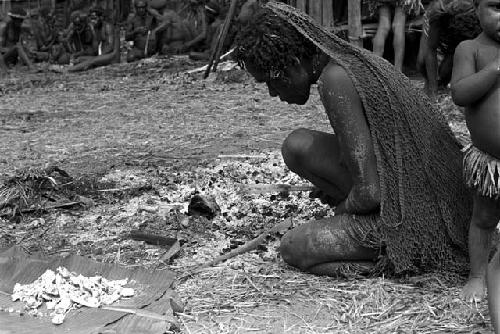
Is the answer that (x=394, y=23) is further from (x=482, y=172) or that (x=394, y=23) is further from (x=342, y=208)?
(x=482, y=172)

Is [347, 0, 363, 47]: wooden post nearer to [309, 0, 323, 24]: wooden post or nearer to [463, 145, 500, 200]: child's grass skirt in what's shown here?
[309, 0, 323, 24]: wooden post

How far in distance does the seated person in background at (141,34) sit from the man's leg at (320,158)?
11.8 meters

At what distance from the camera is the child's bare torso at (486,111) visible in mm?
Answer: 2783

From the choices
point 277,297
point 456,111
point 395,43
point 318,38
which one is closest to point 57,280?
point 277,297

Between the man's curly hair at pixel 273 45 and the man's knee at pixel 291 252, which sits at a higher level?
the man's curly hair at pixel 273 45

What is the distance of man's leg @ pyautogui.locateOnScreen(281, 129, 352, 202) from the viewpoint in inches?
134

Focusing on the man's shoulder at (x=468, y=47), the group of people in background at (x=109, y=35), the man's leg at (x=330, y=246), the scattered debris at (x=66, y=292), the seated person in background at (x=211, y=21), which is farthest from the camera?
the group of people in background at (x=109, y=35)

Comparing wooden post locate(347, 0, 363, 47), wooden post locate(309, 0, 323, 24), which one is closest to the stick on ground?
wooden post locate(347, 0, 363, 47)

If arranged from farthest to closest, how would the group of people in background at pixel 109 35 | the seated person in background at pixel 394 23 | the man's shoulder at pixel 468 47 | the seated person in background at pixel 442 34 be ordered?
1. the group of people in background at pixel 109 35
2. the seated person in background at pixel 394 23
3. the seated person in background at pixel 442 34
4. the man's shoulder at pixel 468 47

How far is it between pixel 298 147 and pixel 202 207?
985mm

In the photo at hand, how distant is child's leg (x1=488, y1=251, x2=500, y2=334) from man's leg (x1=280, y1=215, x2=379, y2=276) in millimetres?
739

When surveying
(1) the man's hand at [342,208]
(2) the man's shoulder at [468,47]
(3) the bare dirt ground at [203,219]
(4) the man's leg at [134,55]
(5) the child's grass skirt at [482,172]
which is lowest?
(4) the man's leg at [134,55]

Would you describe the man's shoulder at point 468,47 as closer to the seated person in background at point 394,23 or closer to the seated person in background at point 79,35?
the seated person in background at point 394,23

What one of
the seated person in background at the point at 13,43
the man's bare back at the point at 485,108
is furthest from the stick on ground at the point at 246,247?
the seated person in background at the point at 13,43
